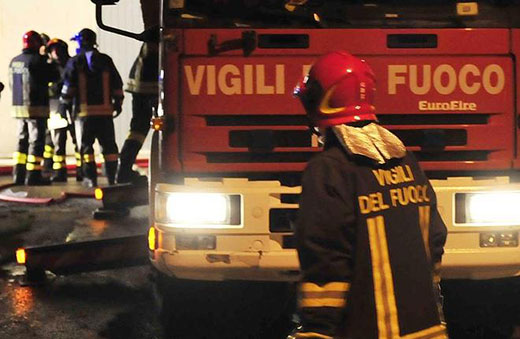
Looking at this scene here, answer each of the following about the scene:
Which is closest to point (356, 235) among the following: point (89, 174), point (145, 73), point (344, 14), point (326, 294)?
point (326, 294)

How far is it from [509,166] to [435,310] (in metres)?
2.18

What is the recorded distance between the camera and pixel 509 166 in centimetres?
443

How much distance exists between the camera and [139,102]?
8359 mm

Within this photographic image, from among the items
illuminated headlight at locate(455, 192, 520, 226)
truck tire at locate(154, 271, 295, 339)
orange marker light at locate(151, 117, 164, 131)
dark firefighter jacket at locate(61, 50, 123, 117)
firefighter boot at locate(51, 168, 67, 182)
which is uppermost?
dark firefighter jacket at locate(61, 50, 123, 117)

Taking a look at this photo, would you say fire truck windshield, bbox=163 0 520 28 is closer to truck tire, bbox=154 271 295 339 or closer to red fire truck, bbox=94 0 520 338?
red fire truck, bbox=94 0 520 338

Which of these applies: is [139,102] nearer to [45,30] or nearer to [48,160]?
[48,160]

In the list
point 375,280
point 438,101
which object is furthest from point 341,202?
point 438,101

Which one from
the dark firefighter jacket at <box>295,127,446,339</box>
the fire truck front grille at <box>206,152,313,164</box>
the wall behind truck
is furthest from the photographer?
the wall behind truck

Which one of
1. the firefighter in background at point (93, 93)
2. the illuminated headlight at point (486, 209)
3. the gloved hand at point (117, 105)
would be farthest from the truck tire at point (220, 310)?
the gloved hand at point (117, 105)

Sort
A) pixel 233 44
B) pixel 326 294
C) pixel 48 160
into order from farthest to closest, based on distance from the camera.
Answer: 1. pixel 48 160
2. pixel 233 44
3. pixel 326 294

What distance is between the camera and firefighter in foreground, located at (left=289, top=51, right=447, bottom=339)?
230 cm

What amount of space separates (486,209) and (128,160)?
5.04 metres

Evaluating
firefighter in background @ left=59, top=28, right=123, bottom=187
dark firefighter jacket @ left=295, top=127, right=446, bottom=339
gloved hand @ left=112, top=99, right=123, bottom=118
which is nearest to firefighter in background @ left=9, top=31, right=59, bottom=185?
firefighter in background @ left=59, top=28, right=123, bottom=187

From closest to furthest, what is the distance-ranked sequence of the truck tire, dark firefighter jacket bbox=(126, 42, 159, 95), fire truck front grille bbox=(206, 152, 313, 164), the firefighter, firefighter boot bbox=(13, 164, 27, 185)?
fire truck front grille bbox=(206, 152, 313, 164) → the truck tire → dark firefighter jacket bbox=(126, 42, 159, 95) → the firefighter → firefighter boot bbox=(13, 164, 27, 185)
